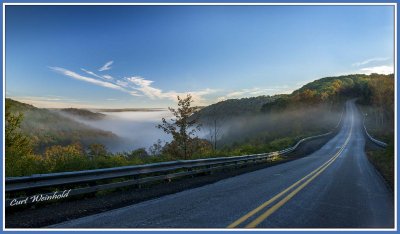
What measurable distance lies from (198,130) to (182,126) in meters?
1.73

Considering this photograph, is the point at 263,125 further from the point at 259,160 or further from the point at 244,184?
the point at 244,184

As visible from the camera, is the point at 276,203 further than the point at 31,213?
Yes

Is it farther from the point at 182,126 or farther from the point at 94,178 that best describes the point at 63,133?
the point at 94,178

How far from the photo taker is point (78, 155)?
1301cm

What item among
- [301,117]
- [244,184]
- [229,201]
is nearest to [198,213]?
[229,201]

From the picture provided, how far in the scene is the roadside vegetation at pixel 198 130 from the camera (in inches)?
520

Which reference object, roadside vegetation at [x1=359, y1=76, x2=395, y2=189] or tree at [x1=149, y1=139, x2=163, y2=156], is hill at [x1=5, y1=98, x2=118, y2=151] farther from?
roadside vegetation at [x1=359, y1=76, x2=395, y2=189]

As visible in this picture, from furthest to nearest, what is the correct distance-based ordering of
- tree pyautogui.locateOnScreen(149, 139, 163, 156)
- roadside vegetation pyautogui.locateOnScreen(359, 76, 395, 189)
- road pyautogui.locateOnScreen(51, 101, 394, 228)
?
tree pyautogui.locateOnScreen(149, 139, 163, 156), roadside vegetation pyautogui.locateOnScreen(359, 76, 395, 189), road pyautogui.locateOnScreen(51, 101, 394, 228)

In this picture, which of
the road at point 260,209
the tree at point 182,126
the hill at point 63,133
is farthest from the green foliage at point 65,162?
the hill at point 63,133

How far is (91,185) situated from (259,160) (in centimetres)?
1823

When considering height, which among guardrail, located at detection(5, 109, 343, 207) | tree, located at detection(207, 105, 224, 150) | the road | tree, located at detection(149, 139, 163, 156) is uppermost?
tree, located at detection(207, 105, 224, 150)

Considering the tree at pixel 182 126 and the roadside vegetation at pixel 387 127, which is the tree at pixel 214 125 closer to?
the tree at pixel 182 126

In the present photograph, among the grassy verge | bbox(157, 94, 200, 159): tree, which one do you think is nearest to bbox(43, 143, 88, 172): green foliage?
the grassy verge

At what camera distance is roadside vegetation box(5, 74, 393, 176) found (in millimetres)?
13211
